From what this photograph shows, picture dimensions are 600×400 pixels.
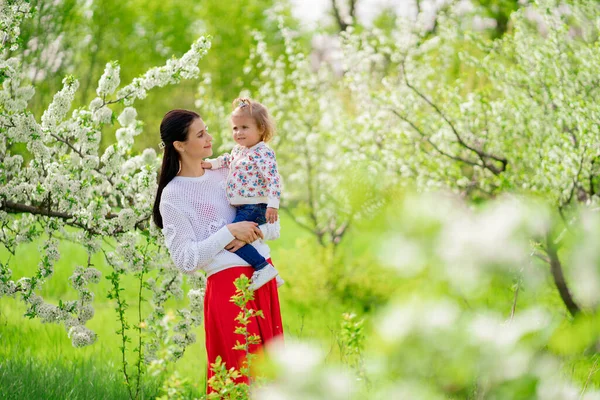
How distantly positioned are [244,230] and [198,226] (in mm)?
247

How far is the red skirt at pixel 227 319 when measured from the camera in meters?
3.50

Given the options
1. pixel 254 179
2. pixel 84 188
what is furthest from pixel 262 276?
pixel 84 188

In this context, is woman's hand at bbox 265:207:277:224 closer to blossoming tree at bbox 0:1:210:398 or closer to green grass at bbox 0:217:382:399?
green grass at bbox 0:217:382:399

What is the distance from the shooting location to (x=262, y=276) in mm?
3520

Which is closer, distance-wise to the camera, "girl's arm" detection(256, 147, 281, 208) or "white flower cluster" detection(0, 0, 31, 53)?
"girl's arm" detection(256, 147, 281, 208)

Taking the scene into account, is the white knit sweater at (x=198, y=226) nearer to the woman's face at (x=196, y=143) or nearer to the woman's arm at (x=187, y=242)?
the woman's arm at (x=187, y=242)

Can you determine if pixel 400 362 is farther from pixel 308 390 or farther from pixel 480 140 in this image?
pixel 480 140

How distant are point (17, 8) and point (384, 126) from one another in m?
5.24

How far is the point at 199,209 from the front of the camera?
3.60m

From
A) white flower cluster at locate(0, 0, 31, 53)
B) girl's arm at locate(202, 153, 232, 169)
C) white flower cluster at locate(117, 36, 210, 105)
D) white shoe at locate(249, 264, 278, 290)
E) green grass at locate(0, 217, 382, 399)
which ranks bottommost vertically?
green grass at locate(0, 217, 382, 399)

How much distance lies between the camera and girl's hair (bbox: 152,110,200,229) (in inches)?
145

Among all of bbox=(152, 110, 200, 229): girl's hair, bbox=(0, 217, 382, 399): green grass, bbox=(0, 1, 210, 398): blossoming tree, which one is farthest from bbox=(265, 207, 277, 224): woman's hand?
bbox=(0, 1, 210, 398): blossoming tree

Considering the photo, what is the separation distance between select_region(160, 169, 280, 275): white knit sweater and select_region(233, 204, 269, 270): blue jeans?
0.04m

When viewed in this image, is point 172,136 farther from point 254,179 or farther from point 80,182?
point 80,182
